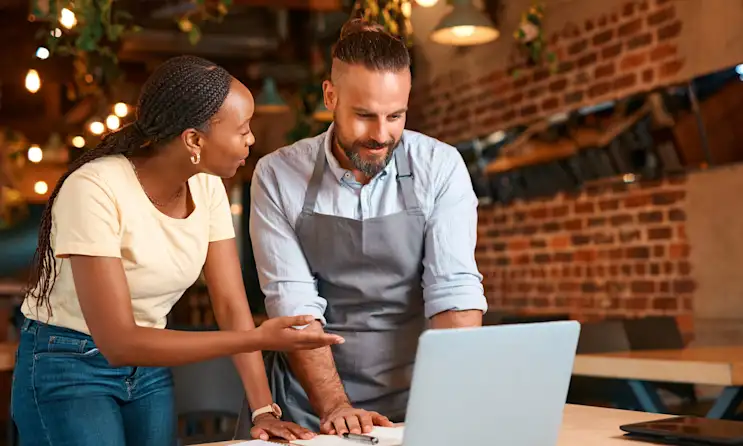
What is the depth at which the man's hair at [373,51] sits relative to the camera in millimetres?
1965

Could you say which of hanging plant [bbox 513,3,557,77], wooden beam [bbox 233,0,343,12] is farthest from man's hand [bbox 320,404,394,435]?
wooden beam [bbox 233,0,343,12]

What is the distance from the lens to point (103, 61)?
16.0ft

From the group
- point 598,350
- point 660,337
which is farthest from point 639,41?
point 598,350

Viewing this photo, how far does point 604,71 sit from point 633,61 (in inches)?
8.2

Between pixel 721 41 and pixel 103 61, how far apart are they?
9.65 ft

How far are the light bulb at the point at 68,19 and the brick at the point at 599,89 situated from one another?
8.14ft

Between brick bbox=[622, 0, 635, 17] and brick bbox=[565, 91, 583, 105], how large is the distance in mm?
470

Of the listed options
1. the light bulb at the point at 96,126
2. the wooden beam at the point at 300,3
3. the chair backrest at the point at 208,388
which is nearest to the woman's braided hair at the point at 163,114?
the chair backrest at the point at 208,388

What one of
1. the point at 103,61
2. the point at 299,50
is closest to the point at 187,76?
the point at 103,61

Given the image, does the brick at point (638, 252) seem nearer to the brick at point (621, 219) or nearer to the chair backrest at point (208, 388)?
the brick at point (621, 219)

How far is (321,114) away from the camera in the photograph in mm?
6098

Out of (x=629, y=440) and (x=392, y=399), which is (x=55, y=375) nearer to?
(x=392, y=399)

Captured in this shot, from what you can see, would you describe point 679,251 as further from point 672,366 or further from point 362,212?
point 362,212

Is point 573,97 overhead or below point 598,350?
overhead
